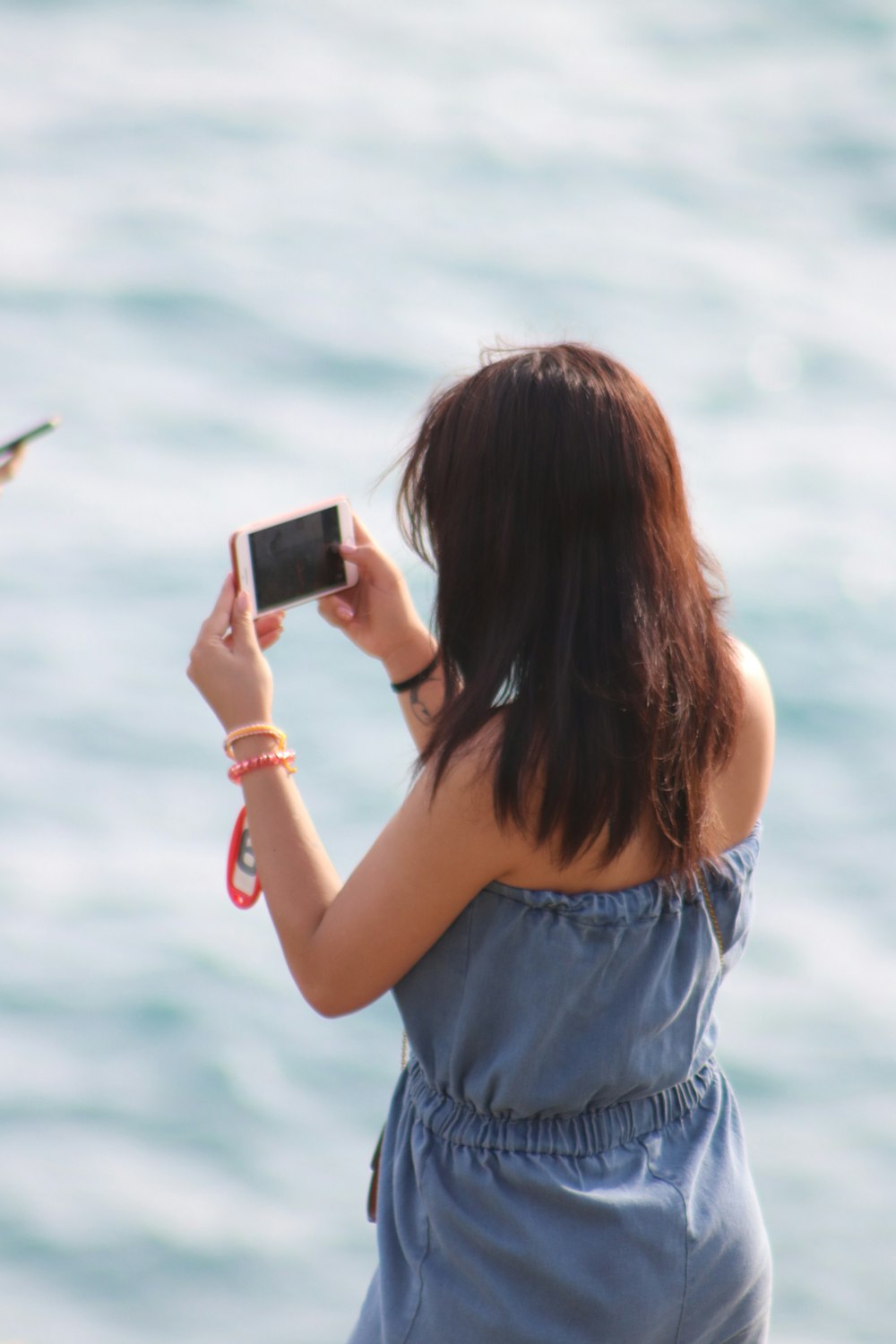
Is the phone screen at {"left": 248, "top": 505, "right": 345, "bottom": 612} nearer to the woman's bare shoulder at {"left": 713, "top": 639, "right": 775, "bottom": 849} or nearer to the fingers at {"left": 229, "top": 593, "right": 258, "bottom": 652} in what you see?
the fingers at {"left": 229, "top": 593, "right": 258, "bottom": 652}

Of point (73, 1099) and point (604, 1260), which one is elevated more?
point (604, 1260)

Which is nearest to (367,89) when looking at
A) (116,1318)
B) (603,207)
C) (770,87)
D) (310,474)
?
(603,207)

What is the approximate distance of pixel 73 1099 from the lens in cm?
312

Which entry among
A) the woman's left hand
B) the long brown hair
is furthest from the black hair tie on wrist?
the long brown hair

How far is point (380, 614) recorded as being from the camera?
4.86 feet

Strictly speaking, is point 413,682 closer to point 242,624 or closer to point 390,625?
point 390,625

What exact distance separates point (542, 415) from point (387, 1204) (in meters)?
0.63

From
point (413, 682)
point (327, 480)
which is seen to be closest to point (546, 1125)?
point (413, 682)

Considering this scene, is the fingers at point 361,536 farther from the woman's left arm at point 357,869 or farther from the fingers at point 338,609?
the woman's left arm at point 357,869

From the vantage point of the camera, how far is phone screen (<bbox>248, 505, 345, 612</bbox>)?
135 cm

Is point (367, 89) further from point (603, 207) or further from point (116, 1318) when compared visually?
point (116, 1318)

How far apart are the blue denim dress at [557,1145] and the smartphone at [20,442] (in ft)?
1.55

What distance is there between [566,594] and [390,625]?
1.27 ft

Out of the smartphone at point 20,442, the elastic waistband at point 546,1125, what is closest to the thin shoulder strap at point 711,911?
the elastic waistband at point 546,1125
